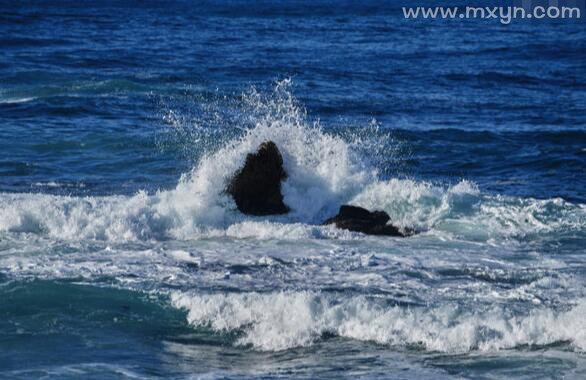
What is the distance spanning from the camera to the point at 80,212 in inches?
600

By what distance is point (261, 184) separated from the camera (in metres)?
16.3

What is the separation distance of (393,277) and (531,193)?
592cm

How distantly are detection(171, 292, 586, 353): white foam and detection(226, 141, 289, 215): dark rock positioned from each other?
4270 millimetres

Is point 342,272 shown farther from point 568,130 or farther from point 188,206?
point 568,130

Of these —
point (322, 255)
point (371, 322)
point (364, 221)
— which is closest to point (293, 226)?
point (364, 221)

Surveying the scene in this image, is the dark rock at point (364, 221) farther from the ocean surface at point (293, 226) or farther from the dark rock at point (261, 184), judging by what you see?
the dark rock at point (261, 184)

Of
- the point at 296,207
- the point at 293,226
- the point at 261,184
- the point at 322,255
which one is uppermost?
the point at 261,184

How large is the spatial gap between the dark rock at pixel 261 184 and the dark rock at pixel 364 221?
102 centimetres

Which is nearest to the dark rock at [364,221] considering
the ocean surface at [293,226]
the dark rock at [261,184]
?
the ocean surface at [293,226]

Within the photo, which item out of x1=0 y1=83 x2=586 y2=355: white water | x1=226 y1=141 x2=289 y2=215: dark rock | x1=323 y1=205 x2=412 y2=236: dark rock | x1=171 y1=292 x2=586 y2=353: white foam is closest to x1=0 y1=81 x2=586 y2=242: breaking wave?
x1=0 y1=83 x2=586 y2=355: white water

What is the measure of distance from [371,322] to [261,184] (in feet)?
18.5

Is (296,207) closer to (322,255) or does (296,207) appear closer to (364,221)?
(364,221)

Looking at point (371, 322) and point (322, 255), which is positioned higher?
point (322, 255)

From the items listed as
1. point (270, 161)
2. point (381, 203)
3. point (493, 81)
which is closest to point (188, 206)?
point (270, 161)
